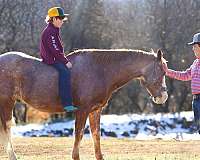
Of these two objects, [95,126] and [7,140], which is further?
[95,126]

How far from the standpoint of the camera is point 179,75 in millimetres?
7895

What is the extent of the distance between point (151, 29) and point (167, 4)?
5.87 ft

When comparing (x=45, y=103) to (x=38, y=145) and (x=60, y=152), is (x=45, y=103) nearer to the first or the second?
(x=60, y=152)

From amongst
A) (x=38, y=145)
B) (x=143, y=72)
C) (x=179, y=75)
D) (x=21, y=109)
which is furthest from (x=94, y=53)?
(x=21, y=109)

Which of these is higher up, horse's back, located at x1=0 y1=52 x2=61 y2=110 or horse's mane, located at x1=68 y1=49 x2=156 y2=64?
horse's mane, located at x1=68 y1=49 x2=156 y2=64

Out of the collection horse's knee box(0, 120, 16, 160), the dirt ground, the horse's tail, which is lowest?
the dirt ground

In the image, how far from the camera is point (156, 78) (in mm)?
8008

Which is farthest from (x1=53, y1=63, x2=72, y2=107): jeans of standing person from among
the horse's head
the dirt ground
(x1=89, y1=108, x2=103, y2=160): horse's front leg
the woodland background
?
the woodland background

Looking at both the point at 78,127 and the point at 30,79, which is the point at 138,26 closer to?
the point at 30,79

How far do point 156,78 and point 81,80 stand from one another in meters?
1.24

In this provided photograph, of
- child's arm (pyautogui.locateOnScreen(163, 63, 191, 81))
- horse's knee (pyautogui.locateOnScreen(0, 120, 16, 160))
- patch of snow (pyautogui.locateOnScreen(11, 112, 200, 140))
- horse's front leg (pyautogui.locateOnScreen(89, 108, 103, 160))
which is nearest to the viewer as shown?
child's arm (pyautogui.locateOnScreen(163, 63, 191, 81))

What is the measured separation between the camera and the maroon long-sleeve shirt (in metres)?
7.95

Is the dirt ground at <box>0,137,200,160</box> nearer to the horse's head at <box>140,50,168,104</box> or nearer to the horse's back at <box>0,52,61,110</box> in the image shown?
the horse's back at <box>0,52,61,110</box>

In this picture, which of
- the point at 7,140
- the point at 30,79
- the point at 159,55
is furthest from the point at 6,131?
the point at 159,55
